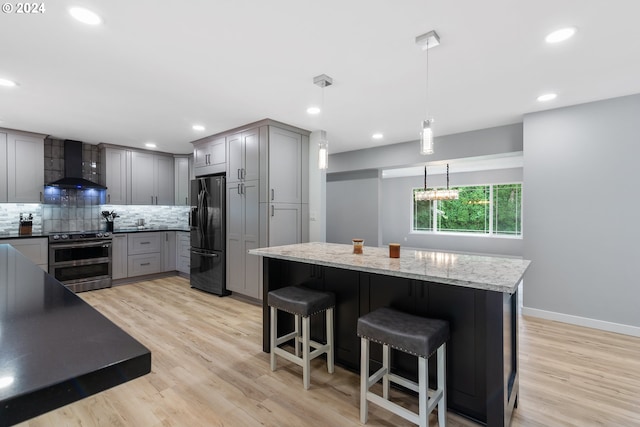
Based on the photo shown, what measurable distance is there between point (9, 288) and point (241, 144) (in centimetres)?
330

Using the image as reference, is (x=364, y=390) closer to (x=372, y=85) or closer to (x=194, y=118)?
(x=372, y=85)

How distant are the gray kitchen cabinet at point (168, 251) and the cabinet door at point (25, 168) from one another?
188 cm

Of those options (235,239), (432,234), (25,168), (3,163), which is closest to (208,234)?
(235,239)

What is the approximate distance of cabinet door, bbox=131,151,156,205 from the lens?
5.46 m

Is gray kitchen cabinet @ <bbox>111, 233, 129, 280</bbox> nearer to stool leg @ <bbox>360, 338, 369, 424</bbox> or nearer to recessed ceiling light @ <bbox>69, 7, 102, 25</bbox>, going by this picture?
recessed ceiling light @ <bbox>69, 7, 102, 25</bbox>

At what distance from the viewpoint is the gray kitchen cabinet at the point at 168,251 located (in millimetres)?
5551

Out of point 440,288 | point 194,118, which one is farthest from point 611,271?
point 194,118

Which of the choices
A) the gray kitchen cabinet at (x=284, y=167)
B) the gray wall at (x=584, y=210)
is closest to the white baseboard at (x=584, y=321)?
the gray wall at (x=584, y=210)

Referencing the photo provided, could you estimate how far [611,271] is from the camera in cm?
312

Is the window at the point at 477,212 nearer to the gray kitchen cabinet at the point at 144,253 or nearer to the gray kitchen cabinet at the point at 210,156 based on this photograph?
the gray kitchen cabinet at the point at 210,156

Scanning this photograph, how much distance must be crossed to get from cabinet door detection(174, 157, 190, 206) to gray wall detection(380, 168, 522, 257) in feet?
14.6

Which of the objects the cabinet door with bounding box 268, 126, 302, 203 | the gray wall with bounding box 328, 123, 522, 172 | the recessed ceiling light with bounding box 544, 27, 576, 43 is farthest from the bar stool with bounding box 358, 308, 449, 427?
the gray wall with bounding box 328, 123, 522, 172

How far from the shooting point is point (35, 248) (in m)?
4.17

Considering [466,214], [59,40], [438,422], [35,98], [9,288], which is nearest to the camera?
[9,288]
